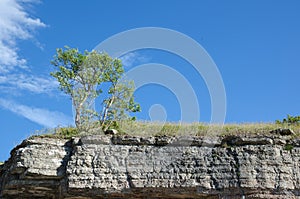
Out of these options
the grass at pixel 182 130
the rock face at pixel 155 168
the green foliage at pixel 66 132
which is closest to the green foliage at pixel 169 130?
the grass at pixel 182 130

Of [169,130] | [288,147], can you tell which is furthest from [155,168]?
[288,147]

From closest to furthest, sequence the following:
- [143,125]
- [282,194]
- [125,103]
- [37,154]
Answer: [282,194]
[37,154]
[143,125]
[125,103]

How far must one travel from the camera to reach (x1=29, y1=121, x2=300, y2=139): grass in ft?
66.0

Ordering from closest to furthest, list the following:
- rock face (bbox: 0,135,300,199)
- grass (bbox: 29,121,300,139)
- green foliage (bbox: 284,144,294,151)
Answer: rock face (bbox: 0,135,300,199) → green foliage (bbox: 284,144,294,151) → grass (bbox: 29,121,300,139)

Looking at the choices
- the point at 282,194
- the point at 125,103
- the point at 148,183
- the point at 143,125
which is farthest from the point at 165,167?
→ the point at 125,103

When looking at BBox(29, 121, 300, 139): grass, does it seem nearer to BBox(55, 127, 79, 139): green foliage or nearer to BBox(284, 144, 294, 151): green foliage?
BBox(55, 127, 79, 139): green foliage

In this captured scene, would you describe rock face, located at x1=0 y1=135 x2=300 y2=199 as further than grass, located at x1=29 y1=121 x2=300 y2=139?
No

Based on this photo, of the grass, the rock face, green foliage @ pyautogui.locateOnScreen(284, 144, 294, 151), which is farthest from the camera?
the grass

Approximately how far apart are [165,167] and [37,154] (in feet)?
18.3

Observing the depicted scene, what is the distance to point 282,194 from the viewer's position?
17938 mm

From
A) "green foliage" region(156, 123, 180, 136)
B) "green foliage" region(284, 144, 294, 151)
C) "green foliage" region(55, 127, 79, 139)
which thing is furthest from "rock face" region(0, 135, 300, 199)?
"green foliage" region(156, 123, 180, 136)

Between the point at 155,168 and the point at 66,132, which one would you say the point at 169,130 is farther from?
the point at 66,132

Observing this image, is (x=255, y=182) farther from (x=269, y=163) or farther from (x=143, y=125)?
(x=143, y=125)

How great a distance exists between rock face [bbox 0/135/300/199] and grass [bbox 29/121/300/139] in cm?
74
